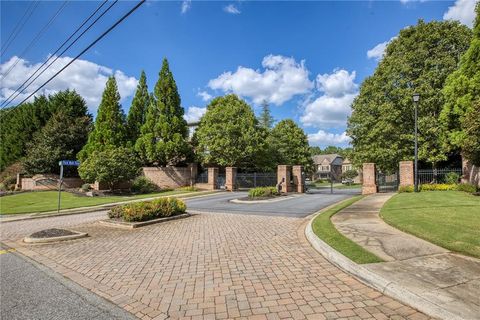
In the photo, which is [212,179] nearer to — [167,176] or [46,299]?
[167,176]

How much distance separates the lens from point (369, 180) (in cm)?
2262

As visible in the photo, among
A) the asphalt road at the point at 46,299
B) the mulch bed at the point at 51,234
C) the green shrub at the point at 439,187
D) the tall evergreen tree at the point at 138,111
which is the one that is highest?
the tall evergreen tree at the point at 138,111

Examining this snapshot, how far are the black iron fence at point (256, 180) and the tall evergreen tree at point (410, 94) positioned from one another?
888cm

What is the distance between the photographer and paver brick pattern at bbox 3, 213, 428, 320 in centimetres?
408

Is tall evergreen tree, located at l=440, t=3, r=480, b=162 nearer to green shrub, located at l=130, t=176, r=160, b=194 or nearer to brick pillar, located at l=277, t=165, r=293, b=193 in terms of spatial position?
brick pillar, located at l=277, t=165, r=293, b=193

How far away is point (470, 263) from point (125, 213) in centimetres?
1057

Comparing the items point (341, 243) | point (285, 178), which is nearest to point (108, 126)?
point (285, 178)

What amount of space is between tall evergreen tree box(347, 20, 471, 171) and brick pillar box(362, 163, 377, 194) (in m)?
3.20

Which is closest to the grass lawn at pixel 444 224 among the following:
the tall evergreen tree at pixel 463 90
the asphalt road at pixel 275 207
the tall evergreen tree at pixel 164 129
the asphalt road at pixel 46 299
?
the asphalt road at pixel 275 207

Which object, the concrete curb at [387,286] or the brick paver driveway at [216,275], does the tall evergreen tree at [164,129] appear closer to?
the brick paver driveway at [216,275]

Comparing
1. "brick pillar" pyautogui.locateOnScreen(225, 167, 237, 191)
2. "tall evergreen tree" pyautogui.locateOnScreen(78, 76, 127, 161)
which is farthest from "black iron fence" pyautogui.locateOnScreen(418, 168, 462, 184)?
"tall evergreen tree" pyautogui.locateOnScreen(78, 76, 127, 161)

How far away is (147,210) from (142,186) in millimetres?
20083

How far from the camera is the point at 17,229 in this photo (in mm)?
11883

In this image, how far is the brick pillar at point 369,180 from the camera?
22.5 metres
